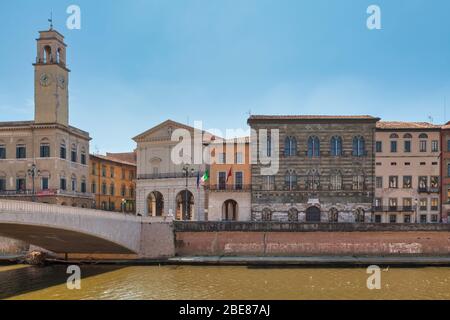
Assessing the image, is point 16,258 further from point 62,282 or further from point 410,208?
point 410,208

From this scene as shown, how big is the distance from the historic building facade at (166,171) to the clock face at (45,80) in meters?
11.8

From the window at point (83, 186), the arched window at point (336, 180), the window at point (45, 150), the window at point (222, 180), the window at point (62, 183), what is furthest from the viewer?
the window at point (83, 186)

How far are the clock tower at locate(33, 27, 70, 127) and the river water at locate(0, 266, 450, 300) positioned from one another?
2136 cm

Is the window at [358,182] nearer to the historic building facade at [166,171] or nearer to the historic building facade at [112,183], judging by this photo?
the historic building facade at [166,171]

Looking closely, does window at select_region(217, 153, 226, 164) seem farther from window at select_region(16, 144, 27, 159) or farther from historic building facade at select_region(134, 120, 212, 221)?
window at select_region(16, 144, 27, 159)

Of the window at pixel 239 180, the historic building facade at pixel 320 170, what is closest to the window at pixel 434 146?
the historic building facade at pixel 320 170

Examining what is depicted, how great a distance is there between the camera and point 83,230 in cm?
2778

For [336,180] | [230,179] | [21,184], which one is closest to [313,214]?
[336,180]

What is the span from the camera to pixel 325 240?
117ft

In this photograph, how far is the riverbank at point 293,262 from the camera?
31.2 meters

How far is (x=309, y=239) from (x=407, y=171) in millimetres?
16069

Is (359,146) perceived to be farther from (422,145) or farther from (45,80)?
(45,80)

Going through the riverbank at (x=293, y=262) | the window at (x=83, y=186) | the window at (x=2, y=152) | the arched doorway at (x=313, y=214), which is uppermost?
the window at (x=2, y=152)

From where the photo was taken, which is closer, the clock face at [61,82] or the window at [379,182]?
the window at [379,182]
